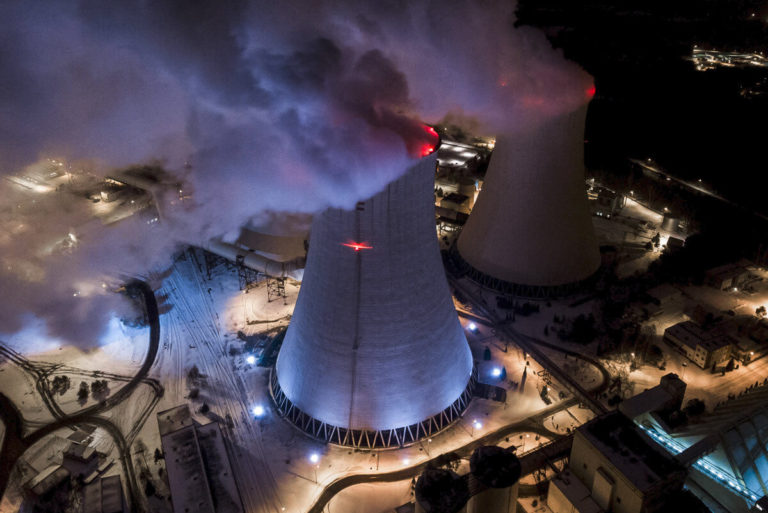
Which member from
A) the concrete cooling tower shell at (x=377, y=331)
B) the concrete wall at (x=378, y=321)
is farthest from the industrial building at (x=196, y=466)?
the concrete wall at (x=378, y=321)

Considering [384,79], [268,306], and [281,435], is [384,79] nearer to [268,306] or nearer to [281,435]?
[281,435]

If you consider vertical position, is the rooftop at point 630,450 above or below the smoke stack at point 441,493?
above

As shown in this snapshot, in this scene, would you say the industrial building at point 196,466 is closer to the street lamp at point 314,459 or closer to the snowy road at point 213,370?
the snowy road at point 213,370

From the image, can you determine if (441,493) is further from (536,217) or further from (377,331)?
(536,217)

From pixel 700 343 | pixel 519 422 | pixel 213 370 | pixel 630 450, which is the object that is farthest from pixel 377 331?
pixel 700 343

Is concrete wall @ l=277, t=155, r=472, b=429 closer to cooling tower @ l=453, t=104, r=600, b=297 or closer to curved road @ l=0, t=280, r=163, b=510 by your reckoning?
curved road @ l=0, t=280, r=163, b=510
